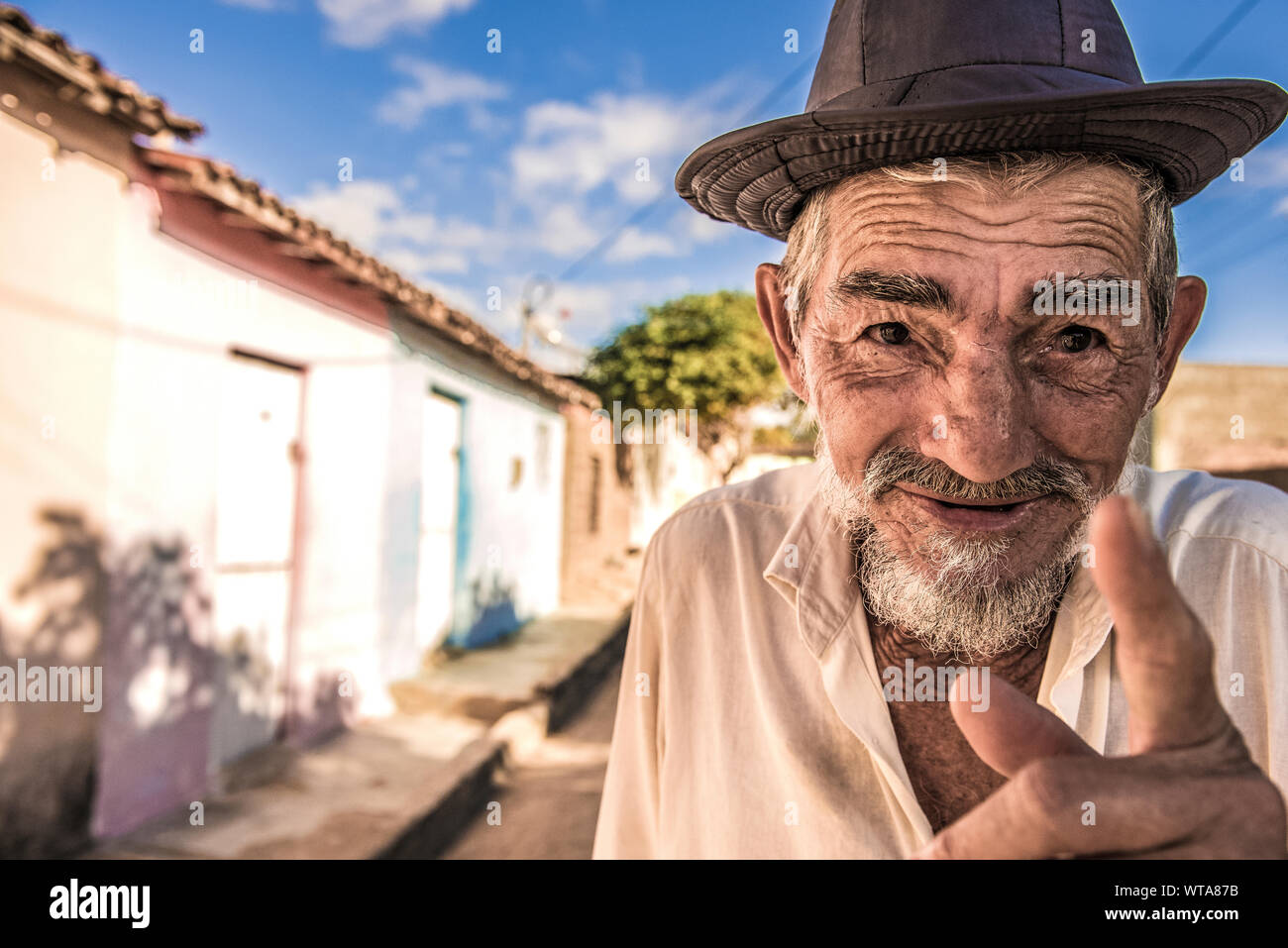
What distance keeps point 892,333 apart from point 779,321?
1.46 ft

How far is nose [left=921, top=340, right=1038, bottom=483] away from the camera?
1.11 m

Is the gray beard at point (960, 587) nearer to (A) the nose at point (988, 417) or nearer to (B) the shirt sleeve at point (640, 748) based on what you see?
(A) the nose at point (988, 417)

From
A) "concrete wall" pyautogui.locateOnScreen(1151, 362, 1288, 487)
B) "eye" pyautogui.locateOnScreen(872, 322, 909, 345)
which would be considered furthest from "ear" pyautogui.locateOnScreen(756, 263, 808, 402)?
"concrete wall" pyautogui.locateOnScreen(1151, 362, 1288, 487)

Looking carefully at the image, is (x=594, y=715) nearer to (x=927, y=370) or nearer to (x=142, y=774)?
(x=142, y=774)

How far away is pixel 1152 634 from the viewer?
54cm

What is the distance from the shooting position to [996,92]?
1.15 m

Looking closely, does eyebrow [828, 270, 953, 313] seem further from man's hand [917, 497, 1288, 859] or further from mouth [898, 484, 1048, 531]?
man's hand [917, 497, 1288, 859]

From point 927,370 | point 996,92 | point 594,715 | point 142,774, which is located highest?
point 996,92

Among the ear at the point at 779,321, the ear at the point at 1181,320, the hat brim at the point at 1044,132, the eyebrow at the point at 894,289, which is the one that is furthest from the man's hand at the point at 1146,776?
the ear at the point at 779,321

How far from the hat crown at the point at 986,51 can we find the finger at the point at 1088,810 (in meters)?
0.94
